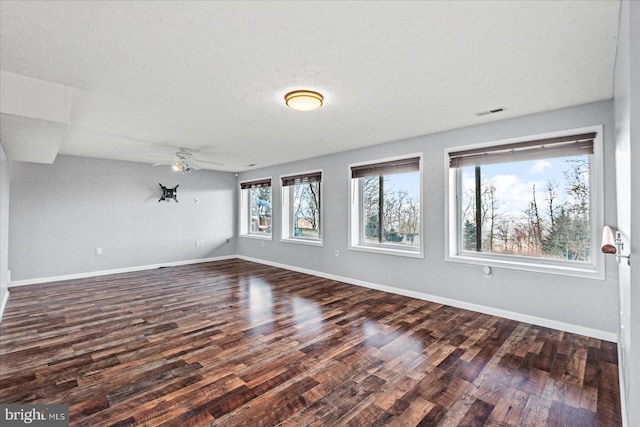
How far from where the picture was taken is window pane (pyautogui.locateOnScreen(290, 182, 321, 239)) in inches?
248

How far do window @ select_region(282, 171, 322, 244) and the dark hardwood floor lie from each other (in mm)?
2442

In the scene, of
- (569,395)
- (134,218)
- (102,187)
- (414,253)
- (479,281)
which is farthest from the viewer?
(134,218)

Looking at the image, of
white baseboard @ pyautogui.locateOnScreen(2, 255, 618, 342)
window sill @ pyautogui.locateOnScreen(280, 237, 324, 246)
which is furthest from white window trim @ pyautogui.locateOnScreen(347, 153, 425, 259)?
window sill @ pyautogui.locateOnScreen(280, 237, 324, 246)

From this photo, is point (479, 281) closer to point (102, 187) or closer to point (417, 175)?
point (417, 175)

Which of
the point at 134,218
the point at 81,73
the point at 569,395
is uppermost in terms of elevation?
the point at 81,73

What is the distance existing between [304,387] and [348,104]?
8.68 ft

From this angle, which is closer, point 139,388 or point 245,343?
point 139,388

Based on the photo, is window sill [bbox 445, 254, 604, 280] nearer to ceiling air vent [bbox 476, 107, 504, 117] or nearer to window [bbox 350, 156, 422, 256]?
window [bbox 350, 156, 422, 256]

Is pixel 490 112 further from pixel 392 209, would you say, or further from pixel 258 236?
pixel 258 236

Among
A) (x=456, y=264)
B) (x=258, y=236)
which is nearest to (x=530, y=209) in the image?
(x=456, y=264)

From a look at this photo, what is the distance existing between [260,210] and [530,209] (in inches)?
237

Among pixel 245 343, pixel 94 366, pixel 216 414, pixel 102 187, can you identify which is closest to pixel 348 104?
pixel 245 343

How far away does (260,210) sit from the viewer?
25.9ft

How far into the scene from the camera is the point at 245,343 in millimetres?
2812
